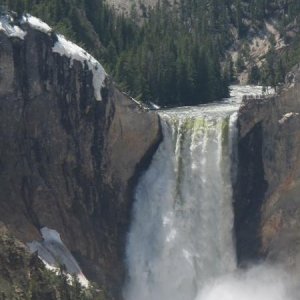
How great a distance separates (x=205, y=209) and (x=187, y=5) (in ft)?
273

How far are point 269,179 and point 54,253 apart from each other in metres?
13.6

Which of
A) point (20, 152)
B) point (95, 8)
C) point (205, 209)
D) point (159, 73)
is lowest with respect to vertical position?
point (205, 209)

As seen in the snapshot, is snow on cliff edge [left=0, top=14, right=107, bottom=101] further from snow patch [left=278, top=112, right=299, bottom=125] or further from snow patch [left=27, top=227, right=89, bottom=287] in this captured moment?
snow patch [left=278, top=112, right=299, bottom=125]

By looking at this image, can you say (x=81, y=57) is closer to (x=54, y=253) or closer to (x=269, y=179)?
(x=54, y=253)

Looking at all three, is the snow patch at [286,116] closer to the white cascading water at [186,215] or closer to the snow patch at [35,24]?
the white cascading water at [186,215]

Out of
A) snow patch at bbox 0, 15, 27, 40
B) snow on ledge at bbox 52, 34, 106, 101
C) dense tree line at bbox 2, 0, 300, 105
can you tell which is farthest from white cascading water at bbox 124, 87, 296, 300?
snow patch at bbox 0, 15, 27, 40

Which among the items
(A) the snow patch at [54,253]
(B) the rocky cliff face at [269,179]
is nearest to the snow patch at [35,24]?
(A) the snow patch at [54,253]

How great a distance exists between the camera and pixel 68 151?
4184 centimetres

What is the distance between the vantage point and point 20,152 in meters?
40.1

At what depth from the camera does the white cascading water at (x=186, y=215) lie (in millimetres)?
43062

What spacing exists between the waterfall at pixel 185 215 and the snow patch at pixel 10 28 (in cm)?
1065

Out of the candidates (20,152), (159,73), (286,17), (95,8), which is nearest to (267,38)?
(286,17)

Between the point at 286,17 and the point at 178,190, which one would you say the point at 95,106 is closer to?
the point at 178,190

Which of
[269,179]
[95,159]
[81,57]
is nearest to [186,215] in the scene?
[269,179]
